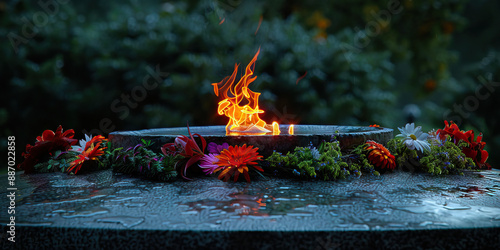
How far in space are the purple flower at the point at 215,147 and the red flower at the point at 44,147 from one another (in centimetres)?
136

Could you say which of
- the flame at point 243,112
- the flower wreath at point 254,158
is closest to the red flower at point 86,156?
the flower wreath at point 254,158

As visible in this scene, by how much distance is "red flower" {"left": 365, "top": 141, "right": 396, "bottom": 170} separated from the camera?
2.77 metres

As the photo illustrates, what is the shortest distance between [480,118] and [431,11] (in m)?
4.42

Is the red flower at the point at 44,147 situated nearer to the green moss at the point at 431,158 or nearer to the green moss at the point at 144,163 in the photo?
the green moss at the point at 144,163

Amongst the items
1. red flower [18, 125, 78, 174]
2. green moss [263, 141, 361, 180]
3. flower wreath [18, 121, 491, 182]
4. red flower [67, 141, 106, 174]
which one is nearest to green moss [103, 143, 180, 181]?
flower wreath [18, 121, 491, 182]

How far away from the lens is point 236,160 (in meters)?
2.48

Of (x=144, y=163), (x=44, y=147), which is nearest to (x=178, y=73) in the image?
(x=44, y=147)

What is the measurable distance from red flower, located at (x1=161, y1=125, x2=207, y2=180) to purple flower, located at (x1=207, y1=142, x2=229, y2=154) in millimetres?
43

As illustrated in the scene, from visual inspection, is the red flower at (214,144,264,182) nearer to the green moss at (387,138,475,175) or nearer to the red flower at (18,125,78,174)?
the green moss at (387,138,475,175)

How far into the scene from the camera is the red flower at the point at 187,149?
2.59 metres

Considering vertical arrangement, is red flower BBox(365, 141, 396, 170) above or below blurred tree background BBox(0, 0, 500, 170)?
below

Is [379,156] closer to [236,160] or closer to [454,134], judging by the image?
[454,134]

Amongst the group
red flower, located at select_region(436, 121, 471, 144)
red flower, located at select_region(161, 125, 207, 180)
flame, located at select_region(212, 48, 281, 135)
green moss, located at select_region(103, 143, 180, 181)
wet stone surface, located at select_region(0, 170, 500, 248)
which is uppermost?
flame, located at select_region(212, 48, 281, 135)

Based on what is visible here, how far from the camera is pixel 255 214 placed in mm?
1784
